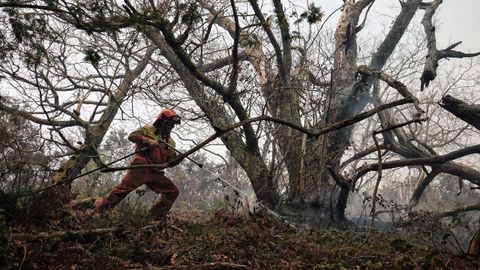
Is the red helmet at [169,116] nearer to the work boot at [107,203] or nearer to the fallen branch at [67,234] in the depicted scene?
the work boot at [107,203]

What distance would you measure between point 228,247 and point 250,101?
4417mm

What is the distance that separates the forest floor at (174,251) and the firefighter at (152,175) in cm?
132

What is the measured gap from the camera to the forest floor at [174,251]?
Answer: 3018 millimetres

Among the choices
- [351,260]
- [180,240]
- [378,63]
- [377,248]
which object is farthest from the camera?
[378,63]

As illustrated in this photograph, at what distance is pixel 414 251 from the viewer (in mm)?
4273

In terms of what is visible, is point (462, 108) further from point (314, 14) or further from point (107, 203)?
point (107, 203)

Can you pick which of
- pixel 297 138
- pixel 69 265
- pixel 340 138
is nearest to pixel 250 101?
pixel 297 138

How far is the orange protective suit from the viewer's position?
19.4 ft

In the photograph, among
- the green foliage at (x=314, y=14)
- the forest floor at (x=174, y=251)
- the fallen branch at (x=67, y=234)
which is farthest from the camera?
the green foliage at (x=314, y=14)

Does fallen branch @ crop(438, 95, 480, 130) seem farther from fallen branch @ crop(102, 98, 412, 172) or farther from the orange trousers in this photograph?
the orange trousers

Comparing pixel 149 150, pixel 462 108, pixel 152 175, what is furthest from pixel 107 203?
pixel 462 108

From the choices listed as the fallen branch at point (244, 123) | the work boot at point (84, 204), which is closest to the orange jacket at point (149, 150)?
the work boot at point (84, 204)

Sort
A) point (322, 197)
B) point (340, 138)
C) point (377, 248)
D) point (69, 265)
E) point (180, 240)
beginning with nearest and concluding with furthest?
point (69, 265) < point (180, 240) < point (377, 248) < point (322, 197) < point (340, 138)

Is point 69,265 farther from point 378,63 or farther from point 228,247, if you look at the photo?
point 378,63
